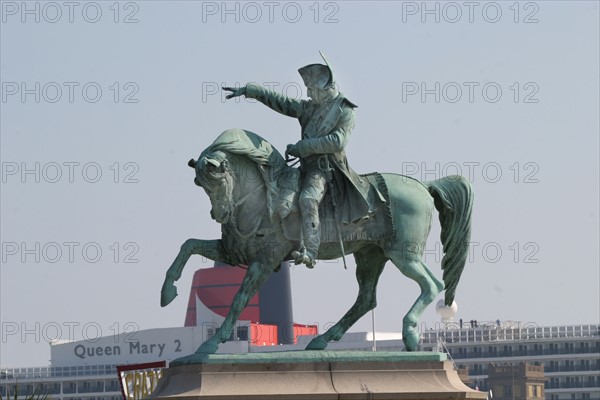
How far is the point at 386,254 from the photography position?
2688 cm

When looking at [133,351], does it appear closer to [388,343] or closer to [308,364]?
[388,343]

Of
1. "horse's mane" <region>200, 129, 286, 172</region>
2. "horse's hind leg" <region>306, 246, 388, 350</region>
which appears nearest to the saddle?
"horse's mane" <region>200, 129, 286, 172</region>

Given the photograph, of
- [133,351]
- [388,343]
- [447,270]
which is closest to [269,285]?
[133,351]

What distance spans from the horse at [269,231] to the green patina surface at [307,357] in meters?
0.27

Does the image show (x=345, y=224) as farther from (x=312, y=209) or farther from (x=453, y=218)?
(x=453, y=218)

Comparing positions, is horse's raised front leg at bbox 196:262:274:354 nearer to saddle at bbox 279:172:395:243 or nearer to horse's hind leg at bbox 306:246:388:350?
saddle at bbox 279:172:395:243

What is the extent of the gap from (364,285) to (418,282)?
2.98ft

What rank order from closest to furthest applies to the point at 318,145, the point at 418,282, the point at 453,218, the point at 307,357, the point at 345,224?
the point at 307,357 → the point at 318,145 → the point at 345,224 → the point at 418,282 → the point at 453,218

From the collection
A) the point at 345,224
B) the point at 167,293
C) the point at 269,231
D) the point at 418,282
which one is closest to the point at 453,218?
the point at 418,282

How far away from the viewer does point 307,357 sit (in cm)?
2594

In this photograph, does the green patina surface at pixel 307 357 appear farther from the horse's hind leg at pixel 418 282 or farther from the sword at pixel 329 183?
the sword at pixel 329 183

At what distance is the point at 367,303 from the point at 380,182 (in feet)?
6.03

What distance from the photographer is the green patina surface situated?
25.7 meters

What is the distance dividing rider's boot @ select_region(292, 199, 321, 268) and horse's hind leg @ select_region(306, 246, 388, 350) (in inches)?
59.7
